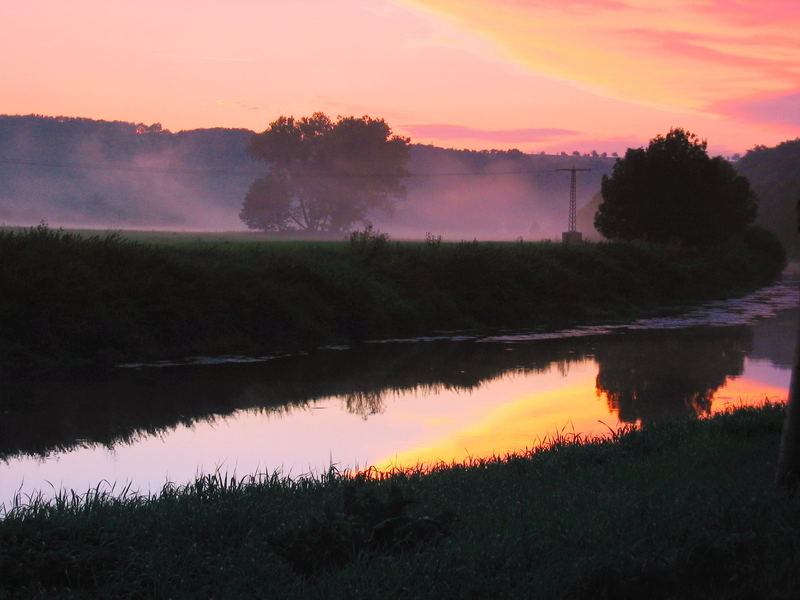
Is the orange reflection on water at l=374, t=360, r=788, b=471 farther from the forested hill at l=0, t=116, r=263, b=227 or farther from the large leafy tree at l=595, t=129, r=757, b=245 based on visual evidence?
the forested hill at l=0, t=116, r=263, b=227

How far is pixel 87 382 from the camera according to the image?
741 inches

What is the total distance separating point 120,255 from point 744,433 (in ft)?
58.6

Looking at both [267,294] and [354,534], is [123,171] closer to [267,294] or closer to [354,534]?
[267,294]

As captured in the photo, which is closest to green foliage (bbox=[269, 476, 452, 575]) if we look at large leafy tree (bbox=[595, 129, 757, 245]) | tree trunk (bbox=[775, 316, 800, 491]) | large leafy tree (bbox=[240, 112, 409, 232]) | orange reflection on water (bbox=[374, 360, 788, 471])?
tree trunk (bbox=[775, 316, 800, 491])

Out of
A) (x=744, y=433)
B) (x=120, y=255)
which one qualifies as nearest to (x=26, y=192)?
(x=120, y=255)

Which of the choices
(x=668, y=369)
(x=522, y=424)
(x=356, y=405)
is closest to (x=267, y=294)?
(x=356, y=405)

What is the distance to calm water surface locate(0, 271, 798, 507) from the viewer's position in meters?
12.7

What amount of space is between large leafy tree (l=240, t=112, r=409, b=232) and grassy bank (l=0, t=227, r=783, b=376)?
54.6m

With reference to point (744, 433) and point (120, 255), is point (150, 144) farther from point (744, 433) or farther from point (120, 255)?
point (744, 433)

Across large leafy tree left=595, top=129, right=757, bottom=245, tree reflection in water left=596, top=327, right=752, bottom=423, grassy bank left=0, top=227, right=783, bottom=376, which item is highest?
large leafy tree left=595, top=129, right=757, bottom=245

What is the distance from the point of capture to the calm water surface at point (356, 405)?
41.7ft

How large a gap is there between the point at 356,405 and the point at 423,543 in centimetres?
1062

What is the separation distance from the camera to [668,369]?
71.1 ft

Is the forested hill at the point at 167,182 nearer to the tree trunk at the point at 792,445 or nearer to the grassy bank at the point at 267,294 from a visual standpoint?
the grassy bank at the point at 267,294
